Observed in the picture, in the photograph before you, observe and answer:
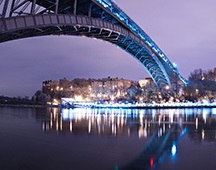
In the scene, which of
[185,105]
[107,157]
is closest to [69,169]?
[107,157]

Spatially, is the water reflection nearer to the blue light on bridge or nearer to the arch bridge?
the blue light on bridge

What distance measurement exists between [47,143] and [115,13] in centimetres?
2943

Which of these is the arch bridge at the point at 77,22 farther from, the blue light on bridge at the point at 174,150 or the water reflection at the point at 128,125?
the blue light on bridge at the point at 174,150

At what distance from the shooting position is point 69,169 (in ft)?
19.5

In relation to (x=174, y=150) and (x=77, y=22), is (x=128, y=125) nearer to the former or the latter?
(x=174, y=150)

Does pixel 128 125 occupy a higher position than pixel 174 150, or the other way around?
pixel 174 150

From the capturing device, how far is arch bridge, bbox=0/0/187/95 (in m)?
20.8

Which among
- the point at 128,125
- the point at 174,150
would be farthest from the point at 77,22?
the point at 174,150

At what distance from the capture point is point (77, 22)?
86.8 ft

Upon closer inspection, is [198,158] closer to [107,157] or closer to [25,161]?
[107,157]

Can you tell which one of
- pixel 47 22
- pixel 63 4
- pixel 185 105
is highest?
pixel 63 4

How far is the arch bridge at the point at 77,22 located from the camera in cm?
2077

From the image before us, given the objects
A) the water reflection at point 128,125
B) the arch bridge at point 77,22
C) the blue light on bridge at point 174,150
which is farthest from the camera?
the arch bridge at point 77,22

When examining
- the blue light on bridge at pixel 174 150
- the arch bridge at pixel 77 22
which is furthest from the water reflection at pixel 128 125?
the arch bridge at pixel 77 22
